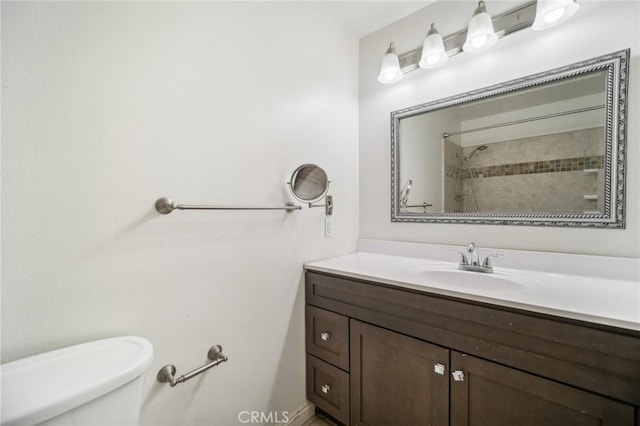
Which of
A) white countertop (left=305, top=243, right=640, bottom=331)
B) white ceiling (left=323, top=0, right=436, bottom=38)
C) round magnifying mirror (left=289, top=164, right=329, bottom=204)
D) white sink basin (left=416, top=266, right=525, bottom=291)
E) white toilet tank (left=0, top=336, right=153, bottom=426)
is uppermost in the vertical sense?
white ceiling (left=323, top=0, right=436, bottom=38)

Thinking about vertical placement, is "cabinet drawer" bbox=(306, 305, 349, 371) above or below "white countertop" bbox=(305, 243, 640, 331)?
below

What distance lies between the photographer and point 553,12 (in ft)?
3.63

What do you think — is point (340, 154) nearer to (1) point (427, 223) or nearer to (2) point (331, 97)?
(2) point (331, 97)

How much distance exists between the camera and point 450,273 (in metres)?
1.33

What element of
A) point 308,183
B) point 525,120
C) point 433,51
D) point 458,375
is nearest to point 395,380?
point 458,375

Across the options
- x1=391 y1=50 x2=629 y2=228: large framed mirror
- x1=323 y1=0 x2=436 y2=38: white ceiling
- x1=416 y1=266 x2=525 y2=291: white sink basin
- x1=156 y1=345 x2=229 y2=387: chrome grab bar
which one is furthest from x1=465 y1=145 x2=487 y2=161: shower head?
x1=156 y1=345 x2=229 y2=387: chrome grab bar

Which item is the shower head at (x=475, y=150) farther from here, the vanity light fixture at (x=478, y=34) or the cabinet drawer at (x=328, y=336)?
the cabinet drawer at (x=328, y=336)

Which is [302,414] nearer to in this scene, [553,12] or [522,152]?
[522,152]

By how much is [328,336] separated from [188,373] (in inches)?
25.8

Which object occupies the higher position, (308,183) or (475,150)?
(475,150)

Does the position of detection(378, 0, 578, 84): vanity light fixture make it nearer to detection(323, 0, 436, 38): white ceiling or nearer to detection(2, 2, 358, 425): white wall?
detection(323, 0, 436, 38): white ceiling

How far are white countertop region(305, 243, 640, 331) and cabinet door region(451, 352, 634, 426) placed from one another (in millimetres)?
225

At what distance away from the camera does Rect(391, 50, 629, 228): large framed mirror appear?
1101 mm

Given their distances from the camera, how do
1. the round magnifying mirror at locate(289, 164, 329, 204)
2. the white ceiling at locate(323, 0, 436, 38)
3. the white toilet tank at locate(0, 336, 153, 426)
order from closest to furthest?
1. the white toilet tank at locate(0, 336, 153, 426)
2. the round magnifying mirror at locate(289, 164, 329, 204)
3. the white ceiling at locate(323, 0, 436, 38)
